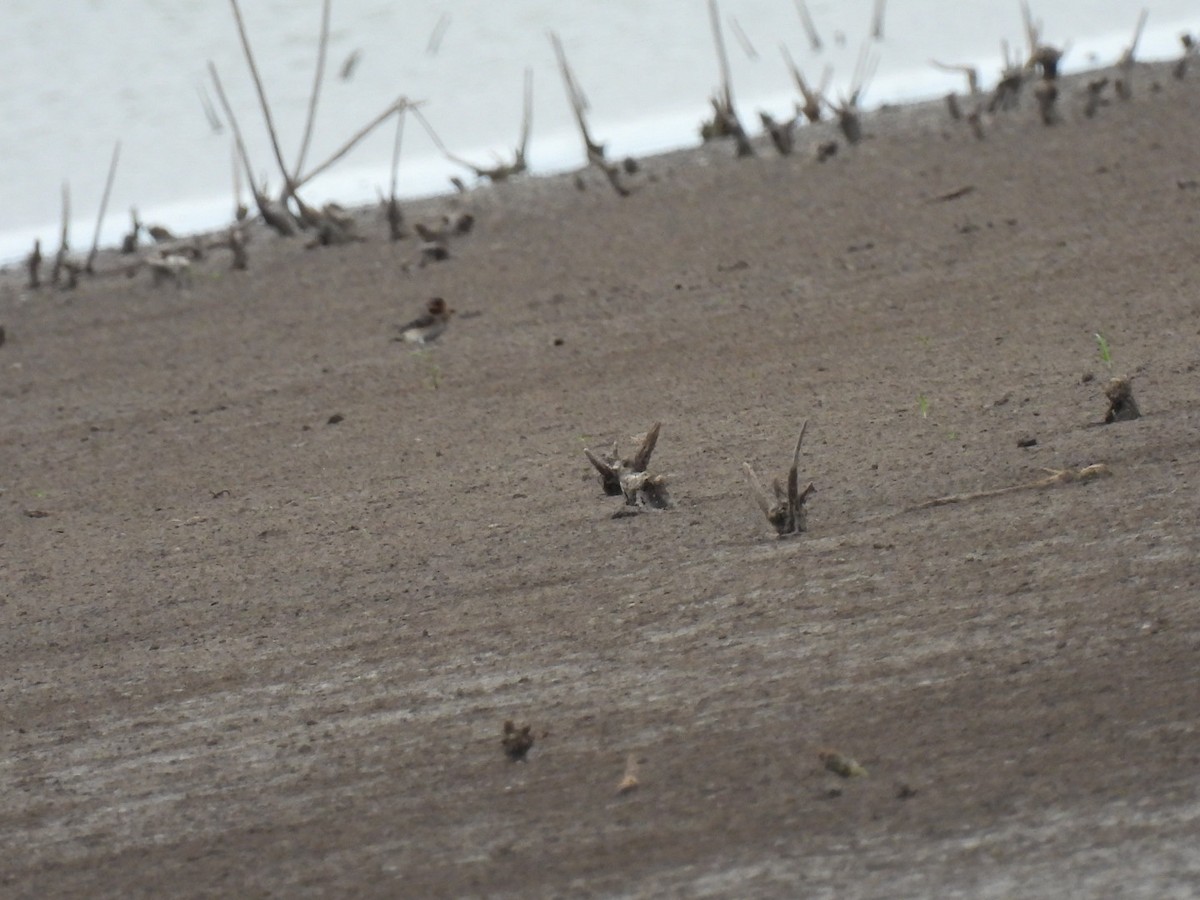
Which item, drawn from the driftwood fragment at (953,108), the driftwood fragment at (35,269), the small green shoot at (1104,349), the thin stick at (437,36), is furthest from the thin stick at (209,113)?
the small green shoot at (1104,349)

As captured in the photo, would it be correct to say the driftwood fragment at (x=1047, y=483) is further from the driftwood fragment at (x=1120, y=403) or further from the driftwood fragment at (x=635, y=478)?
the driftwood fragment at (x=635, y=478)

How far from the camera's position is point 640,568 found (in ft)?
12.7

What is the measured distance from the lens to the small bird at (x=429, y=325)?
6273 millimetres

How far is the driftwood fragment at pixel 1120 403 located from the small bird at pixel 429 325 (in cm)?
280

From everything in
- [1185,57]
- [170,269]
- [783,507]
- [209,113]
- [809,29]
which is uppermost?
[809,29]

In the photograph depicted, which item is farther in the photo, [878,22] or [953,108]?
[878,22]

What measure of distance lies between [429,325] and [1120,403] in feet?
9.64

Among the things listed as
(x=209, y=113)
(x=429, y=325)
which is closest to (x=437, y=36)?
(x=209, y=113)

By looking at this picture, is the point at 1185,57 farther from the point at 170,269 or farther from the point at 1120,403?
the point at 170,269

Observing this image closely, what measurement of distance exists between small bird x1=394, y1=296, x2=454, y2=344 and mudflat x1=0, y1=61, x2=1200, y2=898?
64 millimetres

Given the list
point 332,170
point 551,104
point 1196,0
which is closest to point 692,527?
point 332,170

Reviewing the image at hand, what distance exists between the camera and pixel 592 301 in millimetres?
6445

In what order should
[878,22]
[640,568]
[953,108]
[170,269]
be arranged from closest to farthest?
[640,568] → [170,269] → [953,108] → [878,22]

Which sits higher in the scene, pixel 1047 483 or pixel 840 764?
pixel 1047 483
